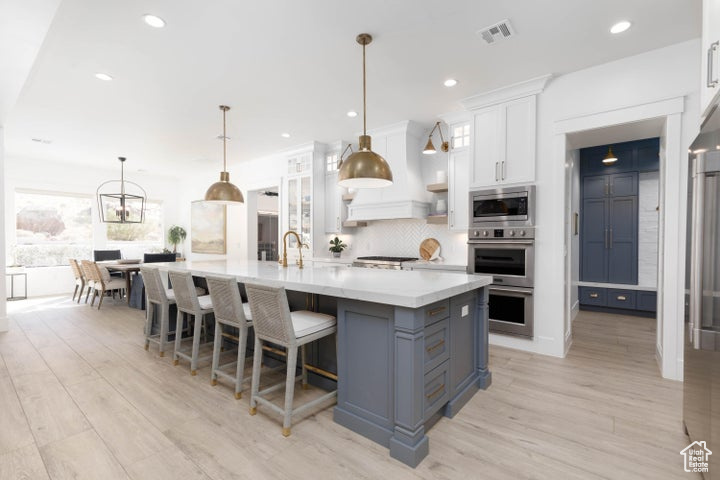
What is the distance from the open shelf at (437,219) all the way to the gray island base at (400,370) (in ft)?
7.45

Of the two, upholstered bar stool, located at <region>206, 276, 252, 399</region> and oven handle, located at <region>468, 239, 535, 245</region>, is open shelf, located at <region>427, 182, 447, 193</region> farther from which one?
upholstered bar stool, located at <region>206, 276, 252, 399</region>

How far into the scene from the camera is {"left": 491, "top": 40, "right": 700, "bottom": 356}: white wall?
9.51ft

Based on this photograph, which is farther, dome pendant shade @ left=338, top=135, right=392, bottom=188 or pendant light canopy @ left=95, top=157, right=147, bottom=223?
pendant light canopy @ left=95, top=157, right=147, bottom=223

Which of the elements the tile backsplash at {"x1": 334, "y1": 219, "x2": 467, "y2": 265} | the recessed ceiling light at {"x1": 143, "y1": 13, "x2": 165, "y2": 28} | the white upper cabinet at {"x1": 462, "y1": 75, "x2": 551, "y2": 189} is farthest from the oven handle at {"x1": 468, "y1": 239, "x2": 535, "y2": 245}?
the recessed ceiling light at {"x1": 143, "y1": 13, "x2": 165, "y2": 28}

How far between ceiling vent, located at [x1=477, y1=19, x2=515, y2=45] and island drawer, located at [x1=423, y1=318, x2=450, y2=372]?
225 cm

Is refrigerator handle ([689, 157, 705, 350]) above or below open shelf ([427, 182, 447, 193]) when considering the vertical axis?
below

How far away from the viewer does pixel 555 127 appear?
134 inches

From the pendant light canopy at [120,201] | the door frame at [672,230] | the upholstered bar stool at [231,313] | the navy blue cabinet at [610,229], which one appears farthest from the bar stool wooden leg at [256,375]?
the pendant light canopy at [120,201]

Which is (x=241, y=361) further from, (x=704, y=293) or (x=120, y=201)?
(x=120, y=201)

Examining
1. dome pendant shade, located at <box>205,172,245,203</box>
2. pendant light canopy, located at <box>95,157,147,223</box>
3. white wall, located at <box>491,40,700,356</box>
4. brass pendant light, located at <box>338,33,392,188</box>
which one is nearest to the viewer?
brass pendant light, located at <box>338,33,392,188</box>

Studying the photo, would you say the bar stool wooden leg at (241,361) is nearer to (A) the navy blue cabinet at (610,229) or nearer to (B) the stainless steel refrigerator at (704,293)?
(B) the stainless steel refrigerator at (704,293)

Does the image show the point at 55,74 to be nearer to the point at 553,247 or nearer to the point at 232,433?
the point at 232,433

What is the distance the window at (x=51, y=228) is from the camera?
6680 millimetres

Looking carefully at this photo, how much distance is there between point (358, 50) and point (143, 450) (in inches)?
128
